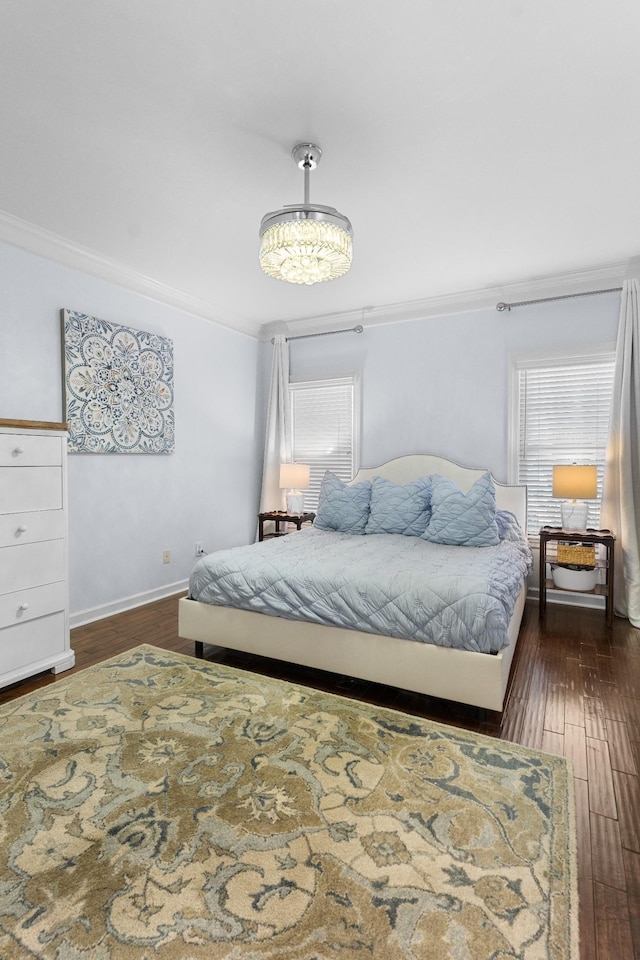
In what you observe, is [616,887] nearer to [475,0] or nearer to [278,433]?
[475,0]

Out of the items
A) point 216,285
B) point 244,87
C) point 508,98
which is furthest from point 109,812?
point 216,285

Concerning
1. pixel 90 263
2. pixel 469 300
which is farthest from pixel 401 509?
pixel 90 263

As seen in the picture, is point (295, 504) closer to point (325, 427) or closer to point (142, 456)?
point (325, 427)

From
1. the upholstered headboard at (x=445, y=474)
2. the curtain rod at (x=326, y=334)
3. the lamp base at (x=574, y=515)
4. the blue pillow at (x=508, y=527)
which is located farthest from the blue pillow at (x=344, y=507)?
the curtain rod at (x=326, y=334)

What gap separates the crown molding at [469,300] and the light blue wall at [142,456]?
28.4 inches

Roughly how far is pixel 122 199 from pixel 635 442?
12.6 ft

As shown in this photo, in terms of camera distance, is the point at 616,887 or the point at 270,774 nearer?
the point at 616,887

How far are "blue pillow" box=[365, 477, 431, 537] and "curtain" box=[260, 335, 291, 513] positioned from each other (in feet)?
4.96

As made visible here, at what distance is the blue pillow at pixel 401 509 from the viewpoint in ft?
12.7

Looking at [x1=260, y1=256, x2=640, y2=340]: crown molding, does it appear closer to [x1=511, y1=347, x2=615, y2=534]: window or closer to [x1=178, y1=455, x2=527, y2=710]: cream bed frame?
[x1=511, y1=347, x2=615, y2=534]: window

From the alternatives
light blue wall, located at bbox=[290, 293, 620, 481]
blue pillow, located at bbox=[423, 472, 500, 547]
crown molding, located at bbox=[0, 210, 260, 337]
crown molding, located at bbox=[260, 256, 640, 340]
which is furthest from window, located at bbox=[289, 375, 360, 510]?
blue pillow, located at bbox=[423, 472, 500, 547]

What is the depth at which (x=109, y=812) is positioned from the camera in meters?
1.62

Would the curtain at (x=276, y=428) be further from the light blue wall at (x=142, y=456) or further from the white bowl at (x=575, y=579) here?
the white bowl at (x=575, y=579)

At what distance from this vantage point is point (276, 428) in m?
5.36
